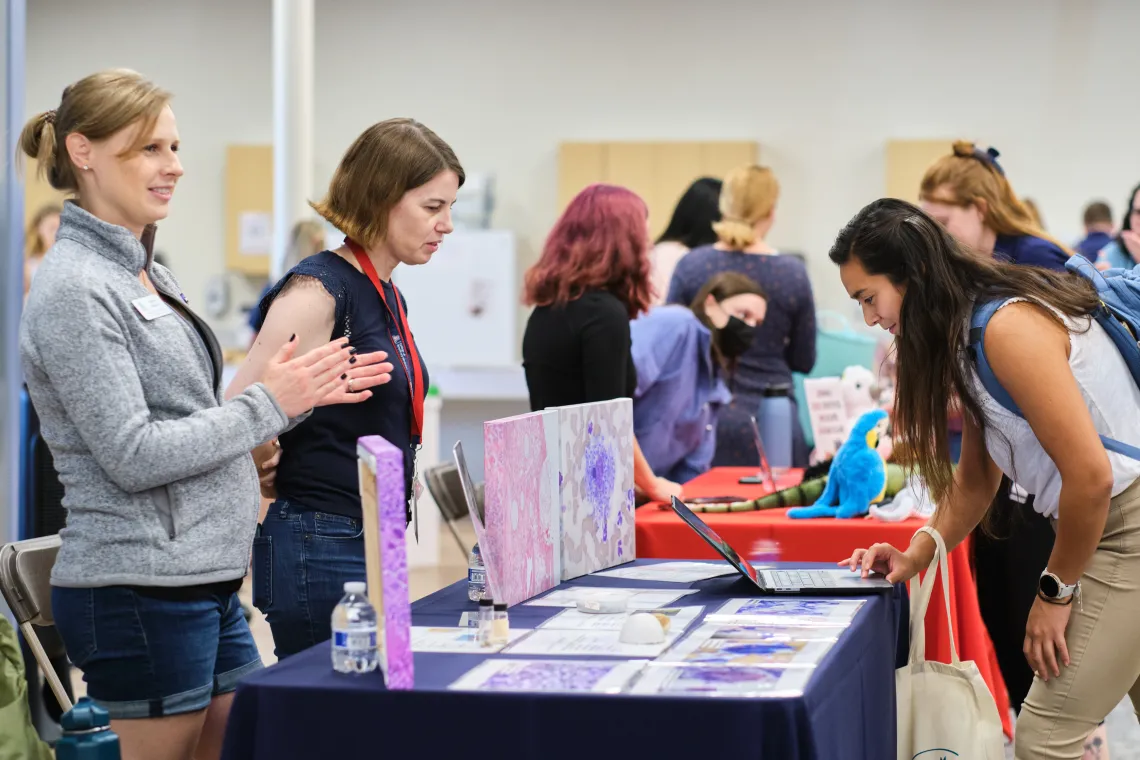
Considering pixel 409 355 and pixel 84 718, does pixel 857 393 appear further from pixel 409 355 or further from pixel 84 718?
pixel 84 718

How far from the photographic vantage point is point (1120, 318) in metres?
2.13

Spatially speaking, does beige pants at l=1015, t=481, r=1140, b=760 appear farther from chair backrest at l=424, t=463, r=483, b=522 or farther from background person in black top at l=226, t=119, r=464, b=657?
chair backrest at l=424, t=463, r=483, b=522

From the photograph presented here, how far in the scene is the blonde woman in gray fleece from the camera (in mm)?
1767

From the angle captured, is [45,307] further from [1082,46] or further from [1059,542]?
[1082,46]

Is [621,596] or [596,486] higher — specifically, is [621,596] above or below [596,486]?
below

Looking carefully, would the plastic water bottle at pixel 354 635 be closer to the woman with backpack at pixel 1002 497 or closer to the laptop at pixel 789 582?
the laptop at pixel 789 582

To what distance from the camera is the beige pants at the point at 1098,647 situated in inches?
81.6

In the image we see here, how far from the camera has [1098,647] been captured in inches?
82.0

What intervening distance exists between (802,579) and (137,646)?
1079 mm

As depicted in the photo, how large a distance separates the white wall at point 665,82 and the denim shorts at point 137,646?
24.5 ft

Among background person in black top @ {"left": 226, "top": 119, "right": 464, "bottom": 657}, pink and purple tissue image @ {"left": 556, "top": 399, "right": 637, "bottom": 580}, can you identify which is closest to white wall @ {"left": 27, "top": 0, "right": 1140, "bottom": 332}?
pink and purple tissue image @ {"left": 556, "top": 399, "right": 637, "bottom": 580}

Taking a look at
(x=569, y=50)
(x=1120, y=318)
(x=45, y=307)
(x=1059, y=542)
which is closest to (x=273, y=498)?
(x=45, y=307)

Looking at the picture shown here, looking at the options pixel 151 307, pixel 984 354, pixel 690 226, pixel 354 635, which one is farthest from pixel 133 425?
pixel 690 226

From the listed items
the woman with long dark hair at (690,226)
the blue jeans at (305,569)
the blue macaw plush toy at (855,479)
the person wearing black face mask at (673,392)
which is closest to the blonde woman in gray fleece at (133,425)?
the blue jeans at (305,569)
